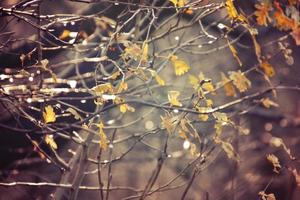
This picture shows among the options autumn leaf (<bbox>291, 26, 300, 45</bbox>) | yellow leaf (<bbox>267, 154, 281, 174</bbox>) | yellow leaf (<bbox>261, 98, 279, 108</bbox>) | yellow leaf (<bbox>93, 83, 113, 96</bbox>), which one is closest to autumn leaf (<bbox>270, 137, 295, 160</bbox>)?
yellow leaf (<bbox>267, 154, 281, 174</bbox>)

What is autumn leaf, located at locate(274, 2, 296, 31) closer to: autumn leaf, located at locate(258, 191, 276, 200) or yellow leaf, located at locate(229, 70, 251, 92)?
yellow leaf, located at locate(229, 70, 251, 92)

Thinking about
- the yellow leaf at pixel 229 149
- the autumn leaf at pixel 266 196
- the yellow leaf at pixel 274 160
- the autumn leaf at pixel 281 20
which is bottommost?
the autumn leaf at pixel 266 196

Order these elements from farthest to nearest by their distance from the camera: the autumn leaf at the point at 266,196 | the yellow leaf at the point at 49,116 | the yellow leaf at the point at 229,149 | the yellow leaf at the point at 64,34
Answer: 1. the autumn leaf at the point at 266,196
2. the yellow leaf at the point at 229,149
3. the yellow leaf at the point at 64,34
4. the yellow leaf at the point at 49,116

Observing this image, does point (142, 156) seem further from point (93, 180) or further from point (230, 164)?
point (230, 164)

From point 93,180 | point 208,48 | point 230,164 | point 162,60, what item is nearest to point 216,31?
point 208,48

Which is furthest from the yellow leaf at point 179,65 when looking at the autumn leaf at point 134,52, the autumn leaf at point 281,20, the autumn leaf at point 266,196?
the autumn leaf at point 266,196

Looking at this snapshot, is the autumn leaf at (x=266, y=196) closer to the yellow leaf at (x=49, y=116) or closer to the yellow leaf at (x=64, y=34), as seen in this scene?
the yellow leaf at (x=49, y=116)
